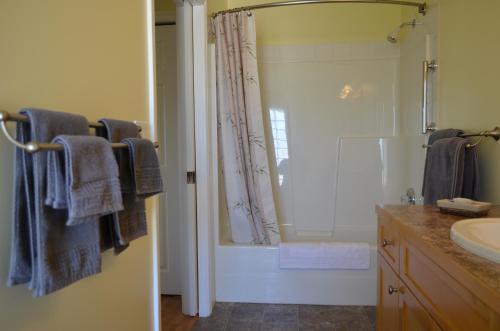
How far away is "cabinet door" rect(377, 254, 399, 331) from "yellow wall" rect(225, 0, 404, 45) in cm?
202

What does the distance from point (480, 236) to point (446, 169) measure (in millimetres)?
666

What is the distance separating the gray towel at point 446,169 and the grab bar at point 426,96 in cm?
47

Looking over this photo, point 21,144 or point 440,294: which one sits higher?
point 21,144

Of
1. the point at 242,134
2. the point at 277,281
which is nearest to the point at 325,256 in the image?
the point at 277,281

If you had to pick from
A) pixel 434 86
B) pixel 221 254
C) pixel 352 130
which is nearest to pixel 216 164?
pixel 221 254

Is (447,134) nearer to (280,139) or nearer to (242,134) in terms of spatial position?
(242,134)

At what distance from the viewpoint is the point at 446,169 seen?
1.55 metres

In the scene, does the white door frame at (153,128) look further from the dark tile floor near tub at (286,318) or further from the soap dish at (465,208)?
the soap dish at (465,208)

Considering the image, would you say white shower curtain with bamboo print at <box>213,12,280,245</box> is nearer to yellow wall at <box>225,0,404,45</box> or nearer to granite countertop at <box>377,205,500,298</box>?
yellow wall at <box>225,0,404,45</box>

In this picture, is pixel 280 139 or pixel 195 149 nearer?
pixel 195 149

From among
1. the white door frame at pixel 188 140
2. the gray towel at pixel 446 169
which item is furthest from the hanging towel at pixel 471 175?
the white door frame at pixel 188 140

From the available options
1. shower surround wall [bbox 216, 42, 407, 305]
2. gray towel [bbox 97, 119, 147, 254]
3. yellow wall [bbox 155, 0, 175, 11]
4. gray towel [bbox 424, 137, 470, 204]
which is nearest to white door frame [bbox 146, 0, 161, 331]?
gray towel [bbox 97, 119, 147, 254]

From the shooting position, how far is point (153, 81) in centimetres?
132

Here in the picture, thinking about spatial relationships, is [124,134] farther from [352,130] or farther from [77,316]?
[352,130]
